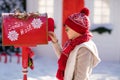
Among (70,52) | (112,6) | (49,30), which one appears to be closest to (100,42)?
(112,6)

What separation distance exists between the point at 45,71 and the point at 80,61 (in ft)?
18.4

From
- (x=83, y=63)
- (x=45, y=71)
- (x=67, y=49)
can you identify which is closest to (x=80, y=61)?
(x=83, y=63)

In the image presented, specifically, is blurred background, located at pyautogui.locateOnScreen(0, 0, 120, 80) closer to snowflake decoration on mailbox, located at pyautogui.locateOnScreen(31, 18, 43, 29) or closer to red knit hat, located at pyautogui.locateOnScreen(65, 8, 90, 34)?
snowflake decoration on mailbox, located at pyautogui.locateOnScreen(31, 18, 43, 29)

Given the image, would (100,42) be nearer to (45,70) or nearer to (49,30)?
(45,70)

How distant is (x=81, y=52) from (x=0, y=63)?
21.3ft

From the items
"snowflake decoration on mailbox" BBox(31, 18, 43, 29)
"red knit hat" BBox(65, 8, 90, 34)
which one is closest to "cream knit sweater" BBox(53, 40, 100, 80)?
"red knit hat" BBox(65, 8, 90, 34)

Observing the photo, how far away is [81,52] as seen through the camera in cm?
312

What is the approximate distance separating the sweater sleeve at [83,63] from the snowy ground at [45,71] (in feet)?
15.9

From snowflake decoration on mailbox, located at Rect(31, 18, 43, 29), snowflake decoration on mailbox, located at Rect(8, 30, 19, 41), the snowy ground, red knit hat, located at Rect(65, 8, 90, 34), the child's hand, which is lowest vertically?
the snowy ground

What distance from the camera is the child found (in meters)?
3.11

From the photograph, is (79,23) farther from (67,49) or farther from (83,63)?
(83,63)

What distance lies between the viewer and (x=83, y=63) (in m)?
3.08

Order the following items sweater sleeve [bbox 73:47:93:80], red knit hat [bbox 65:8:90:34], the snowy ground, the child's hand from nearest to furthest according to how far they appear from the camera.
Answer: sweater sleeve [bbox 73:47:93:80]
red knit hat [bbox 65:8:90:34]
the child's hand
the snowy ground

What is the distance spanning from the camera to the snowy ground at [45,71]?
807 cm
